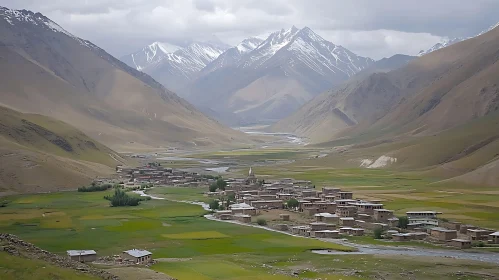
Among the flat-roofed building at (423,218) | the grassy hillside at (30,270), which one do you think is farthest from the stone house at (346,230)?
the grassy hillside at (30,270)

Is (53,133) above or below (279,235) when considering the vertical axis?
above

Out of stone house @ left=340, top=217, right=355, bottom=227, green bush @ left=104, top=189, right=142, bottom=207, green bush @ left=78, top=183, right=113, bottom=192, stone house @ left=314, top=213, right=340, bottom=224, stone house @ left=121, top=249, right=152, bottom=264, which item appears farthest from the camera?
green bush @ left=78, top=183, right=113, bottom=192

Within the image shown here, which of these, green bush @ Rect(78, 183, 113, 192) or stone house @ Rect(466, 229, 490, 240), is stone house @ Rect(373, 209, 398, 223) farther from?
green bush @ Rect(78, 183, 113, 192)

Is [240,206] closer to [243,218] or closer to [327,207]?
[243,218]

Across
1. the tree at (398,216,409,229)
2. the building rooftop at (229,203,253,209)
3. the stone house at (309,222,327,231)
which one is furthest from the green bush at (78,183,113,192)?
the tree at (398,216,409,229)

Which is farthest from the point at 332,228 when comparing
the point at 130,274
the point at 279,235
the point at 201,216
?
the point at 130,274

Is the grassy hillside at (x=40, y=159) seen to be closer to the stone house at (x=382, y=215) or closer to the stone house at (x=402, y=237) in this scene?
the stone house at (x=382, y=215)

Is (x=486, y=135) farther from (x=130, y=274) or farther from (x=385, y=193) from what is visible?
(x=130, y=274)
